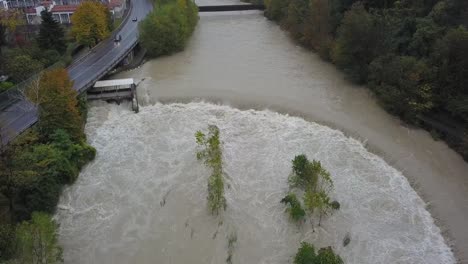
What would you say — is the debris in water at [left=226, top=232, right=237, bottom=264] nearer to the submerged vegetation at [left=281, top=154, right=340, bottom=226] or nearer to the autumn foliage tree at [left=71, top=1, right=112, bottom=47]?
the submerged vegetation at [left=281, top=154, right=340, bottom=226]

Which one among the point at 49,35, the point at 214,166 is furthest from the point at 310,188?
the point at 49,35

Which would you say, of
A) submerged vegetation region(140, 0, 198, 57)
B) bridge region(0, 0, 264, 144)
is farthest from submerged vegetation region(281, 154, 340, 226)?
submerged vegetation region(140, 0, 198, 57)

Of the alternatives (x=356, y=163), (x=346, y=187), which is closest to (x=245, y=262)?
(x=346, y=187)

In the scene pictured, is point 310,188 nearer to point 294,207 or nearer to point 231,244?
point 294,207

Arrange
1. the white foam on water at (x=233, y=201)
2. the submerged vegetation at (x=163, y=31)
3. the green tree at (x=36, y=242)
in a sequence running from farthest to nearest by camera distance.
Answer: the submerged vegetation at (x=163, y=31)
the white foam on water at (x=233, y=201)
the green tree at (x=36, y=242)

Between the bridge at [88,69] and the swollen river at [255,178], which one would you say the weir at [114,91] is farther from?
the swollen river at [255,178]

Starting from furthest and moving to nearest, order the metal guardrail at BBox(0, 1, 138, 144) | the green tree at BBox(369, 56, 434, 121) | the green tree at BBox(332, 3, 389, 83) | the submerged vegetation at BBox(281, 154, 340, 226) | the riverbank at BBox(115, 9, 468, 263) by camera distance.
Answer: the green tree at BBox(332, 3, 389, 83) → the green tree at BBox(369, 56, 434, 121) → the metal guardrail at BBox(0, 1, 138, 144) → the riverbank at BBox(115, 9, 468, 263) → the submerged vegetation at BBox(281, 154, 340, 226)

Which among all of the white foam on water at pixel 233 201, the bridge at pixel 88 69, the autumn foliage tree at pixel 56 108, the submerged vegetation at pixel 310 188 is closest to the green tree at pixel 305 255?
the white foam on water at pixel 233 201

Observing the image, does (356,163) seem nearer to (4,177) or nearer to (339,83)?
(339,83)
